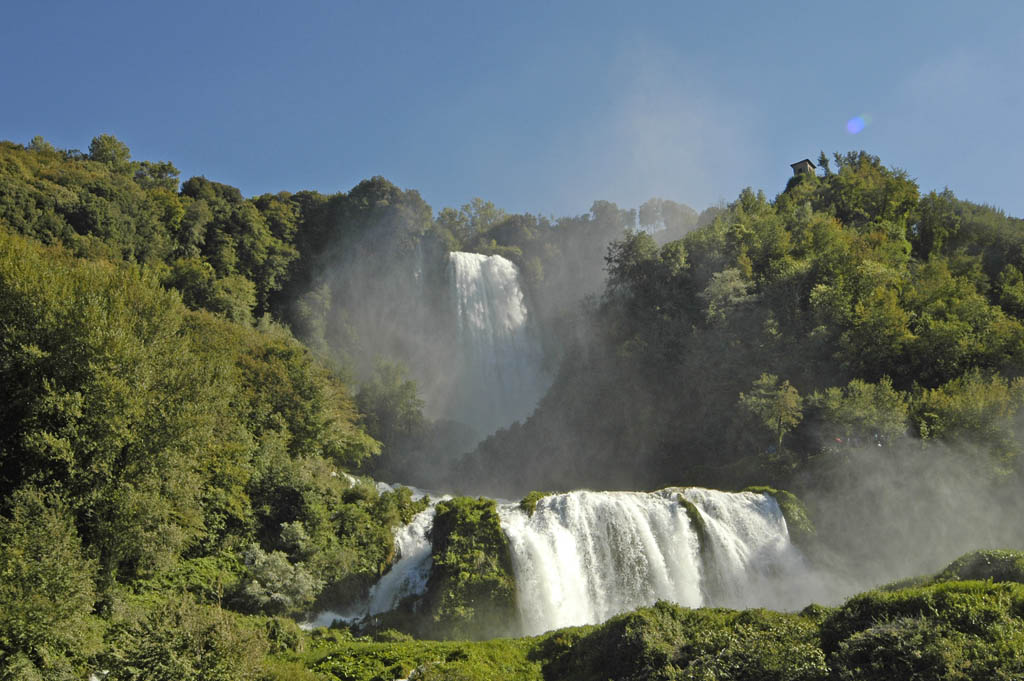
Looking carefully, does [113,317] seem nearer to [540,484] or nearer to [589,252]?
[540,484]

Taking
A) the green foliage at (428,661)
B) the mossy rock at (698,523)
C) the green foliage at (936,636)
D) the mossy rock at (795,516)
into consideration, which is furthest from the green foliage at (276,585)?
the mossy rock at (795,516)

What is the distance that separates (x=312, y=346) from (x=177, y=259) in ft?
39.4

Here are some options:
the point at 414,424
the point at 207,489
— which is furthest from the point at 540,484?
the point at 207,489

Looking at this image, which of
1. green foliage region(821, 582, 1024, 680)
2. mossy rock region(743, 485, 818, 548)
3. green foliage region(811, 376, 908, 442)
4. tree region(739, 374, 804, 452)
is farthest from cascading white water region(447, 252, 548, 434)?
green foliage region(821, 582, 1024, 680)

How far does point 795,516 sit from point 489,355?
111ft

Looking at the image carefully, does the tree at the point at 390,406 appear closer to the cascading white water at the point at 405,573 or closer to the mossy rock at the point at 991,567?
the cascading white water at the point at 405,573

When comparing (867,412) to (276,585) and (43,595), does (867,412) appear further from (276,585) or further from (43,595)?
(43,595)

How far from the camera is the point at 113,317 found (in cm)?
2194

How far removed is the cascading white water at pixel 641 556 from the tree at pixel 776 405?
649cm

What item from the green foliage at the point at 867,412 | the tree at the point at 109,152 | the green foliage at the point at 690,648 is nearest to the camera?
the green foliage at the point at 690,648

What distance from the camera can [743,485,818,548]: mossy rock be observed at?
1099 inches

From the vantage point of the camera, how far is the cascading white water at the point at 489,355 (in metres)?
56.5

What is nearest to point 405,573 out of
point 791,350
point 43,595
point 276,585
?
point 276,585

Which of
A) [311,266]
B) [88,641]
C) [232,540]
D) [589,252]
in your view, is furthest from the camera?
[589,252]
